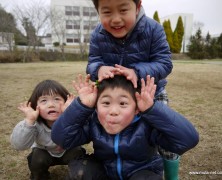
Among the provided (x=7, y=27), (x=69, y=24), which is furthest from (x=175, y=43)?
(x=7, y=27)

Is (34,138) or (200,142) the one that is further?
(200,142)

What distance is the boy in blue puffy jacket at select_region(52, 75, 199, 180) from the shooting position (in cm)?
165

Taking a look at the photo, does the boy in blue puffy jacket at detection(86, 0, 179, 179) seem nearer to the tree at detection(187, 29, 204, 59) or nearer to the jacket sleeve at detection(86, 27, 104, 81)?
the jacket sleeve at detection(86, 27, 104, 81)

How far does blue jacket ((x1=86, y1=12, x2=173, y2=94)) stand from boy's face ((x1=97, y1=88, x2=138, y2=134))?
272 mm

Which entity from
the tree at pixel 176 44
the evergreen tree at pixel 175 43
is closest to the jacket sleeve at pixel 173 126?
the tree at pixel 176 44

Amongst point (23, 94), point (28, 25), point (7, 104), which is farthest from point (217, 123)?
point (28, 25)

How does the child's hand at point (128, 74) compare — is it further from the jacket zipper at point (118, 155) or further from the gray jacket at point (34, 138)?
the gray jacket at point (34, 138)

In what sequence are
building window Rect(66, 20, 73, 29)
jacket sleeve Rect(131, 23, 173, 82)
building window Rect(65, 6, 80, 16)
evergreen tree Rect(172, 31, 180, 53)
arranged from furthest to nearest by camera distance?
building window Rect(65, 6, 80, 16) → building window Rect(66, 20, 73, 29) → evergreen tree Rect(172, 31, 180, 53) → jacket sleeve Rect(131, 23, 173, 82)

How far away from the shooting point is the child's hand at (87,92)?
5.81ft

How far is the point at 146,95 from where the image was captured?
1.63 m

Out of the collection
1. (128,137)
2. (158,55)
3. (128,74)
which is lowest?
(128,137)

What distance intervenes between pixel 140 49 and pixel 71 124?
0.74m

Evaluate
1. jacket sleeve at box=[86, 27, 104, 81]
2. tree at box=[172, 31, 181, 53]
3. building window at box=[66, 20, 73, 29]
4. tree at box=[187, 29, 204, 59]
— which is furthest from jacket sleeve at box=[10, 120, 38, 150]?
building window at box=[66, 20, 73, 29]

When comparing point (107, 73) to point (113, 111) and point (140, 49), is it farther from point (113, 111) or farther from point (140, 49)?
point (140, 49)
